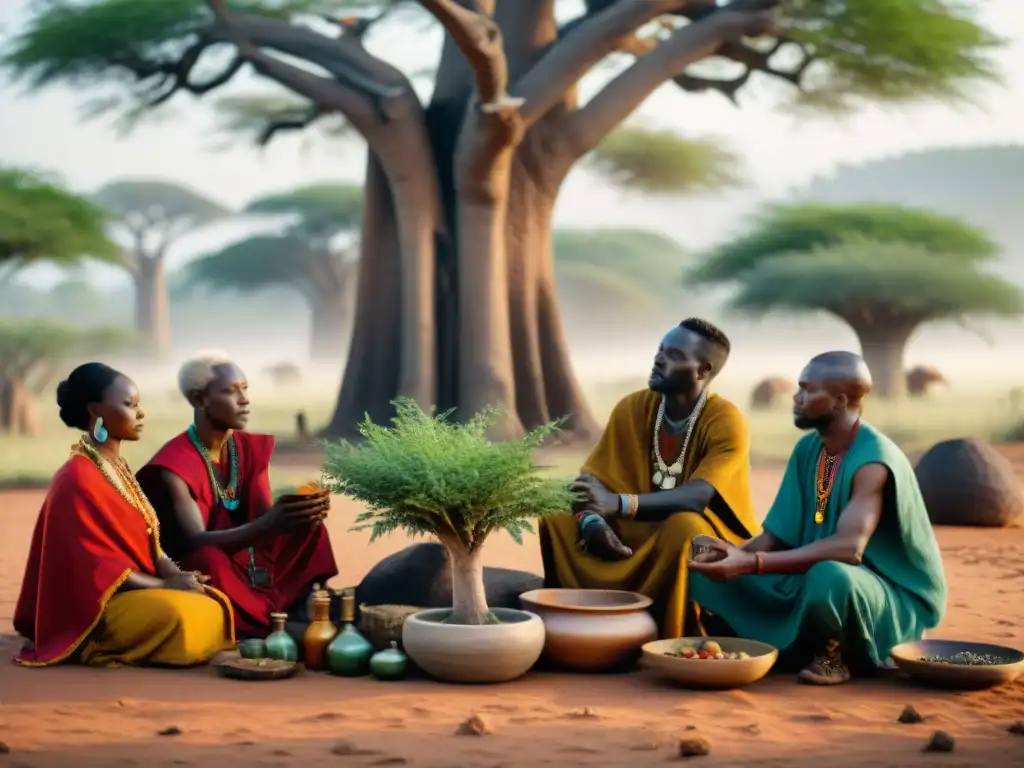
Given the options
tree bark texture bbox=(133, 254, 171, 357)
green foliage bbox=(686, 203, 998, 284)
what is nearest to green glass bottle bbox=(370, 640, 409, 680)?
green foliage bbox=(686, 203, 998, 284)

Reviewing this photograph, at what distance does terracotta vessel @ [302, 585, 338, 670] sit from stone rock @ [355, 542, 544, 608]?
1.95 feet

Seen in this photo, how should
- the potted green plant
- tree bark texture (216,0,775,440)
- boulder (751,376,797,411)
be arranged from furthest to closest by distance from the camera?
boulder (751,376,797,411)
tree bark texture (216,0,775,440)
the potted green plant

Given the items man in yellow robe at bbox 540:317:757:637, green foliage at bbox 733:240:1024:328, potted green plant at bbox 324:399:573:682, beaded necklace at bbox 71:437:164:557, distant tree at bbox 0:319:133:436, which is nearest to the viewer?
potted green plant at bbox 324:399:573:682

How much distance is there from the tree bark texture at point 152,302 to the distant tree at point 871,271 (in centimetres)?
2132

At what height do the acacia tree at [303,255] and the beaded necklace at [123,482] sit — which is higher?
the acacia tree at [303,255]

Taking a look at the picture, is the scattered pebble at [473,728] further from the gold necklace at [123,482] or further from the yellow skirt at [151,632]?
the gold necklace at [123,482]

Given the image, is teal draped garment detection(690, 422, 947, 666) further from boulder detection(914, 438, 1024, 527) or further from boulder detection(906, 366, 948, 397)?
boulder detection(906, 366, 948, 397)

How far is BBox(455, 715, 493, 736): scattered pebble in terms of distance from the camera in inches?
193

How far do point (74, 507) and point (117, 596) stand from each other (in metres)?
0.39

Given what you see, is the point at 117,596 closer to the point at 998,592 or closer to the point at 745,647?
the point at 745,647

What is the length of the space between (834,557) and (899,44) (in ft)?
43.4

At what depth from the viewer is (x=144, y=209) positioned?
1818 inches

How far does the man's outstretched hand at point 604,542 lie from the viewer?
6371 millimetres

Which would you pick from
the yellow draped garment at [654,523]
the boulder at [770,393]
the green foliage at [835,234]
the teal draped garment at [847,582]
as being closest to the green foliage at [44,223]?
the green foliage at [835,234]
